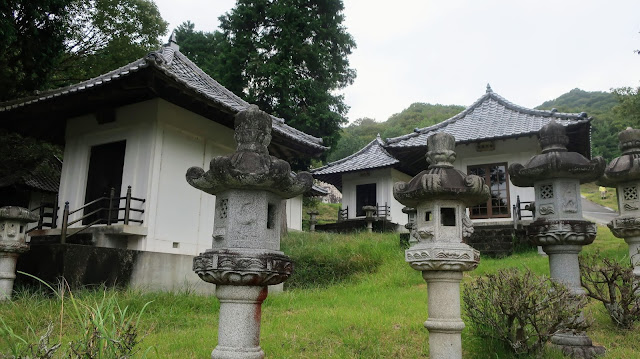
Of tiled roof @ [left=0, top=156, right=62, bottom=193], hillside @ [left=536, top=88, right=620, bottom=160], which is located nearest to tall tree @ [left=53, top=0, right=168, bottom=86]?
tiled roof @ [left=0, top=156, right=62, bottom=193]

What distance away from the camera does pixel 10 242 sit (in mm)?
7867

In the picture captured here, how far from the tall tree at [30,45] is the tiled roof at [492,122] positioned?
37.6 feet

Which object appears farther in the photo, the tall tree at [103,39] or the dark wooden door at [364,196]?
the dark wooden door at [364,196]

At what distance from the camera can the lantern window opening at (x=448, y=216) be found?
5.00m

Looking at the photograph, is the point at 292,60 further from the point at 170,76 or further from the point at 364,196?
the point at 170,76

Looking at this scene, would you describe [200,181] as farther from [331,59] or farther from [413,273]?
[331,59]

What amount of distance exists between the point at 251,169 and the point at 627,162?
658cm

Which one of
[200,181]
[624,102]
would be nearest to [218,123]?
[200,181]

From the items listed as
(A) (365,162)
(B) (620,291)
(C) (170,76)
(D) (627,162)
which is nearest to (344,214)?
(A) (365,162)

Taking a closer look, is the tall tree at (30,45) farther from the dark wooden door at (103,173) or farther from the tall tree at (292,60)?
the tall tree at (292,60)

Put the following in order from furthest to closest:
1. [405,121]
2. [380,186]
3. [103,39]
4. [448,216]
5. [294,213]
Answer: [405,121], [294,213], [380,186], [103,39], [448,216]

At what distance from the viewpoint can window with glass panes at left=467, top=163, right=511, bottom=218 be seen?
18062 mm

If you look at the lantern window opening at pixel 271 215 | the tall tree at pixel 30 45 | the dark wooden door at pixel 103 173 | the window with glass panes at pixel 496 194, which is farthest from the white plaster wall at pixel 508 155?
the lantern window opening at pixel 271 215

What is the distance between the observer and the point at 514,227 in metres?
15.1
